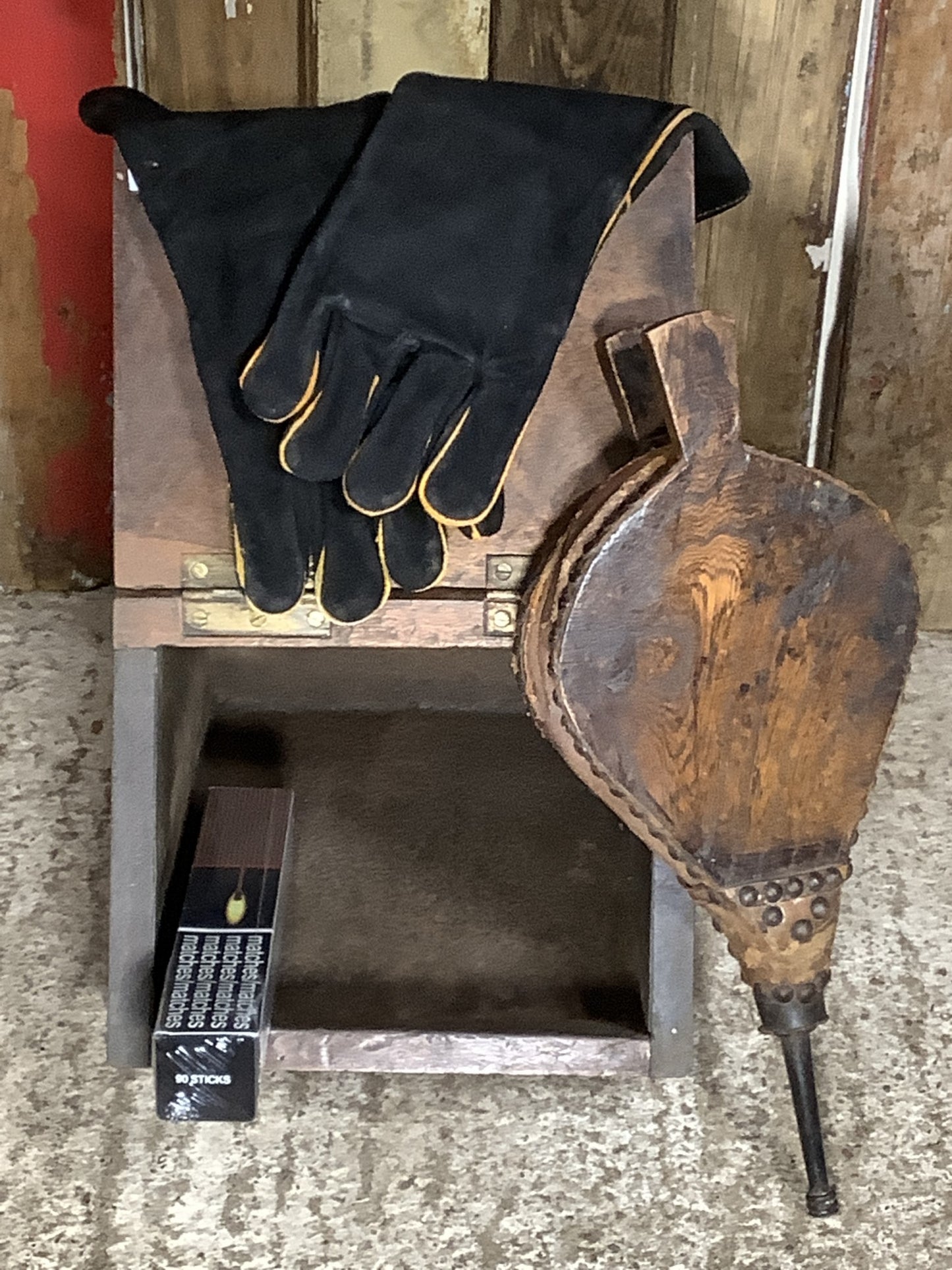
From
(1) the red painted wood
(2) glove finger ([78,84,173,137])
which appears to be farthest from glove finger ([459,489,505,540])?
(1) the red painted wood

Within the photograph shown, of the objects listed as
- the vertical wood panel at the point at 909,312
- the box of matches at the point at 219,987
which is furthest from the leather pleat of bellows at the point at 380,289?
the vertical wood panel at the point at 909,312

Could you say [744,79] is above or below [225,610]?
above

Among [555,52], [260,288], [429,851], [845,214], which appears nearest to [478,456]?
[260,288]

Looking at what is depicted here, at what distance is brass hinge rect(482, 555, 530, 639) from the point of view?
892 millimetres

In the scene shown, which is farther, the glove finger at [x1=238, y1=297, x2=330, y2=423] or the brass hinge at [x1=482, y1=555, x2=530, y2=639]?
the brass hinge at [x1=482, y1=555, x2=530, y2=639]

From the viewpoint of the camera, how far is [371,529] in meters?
0.84

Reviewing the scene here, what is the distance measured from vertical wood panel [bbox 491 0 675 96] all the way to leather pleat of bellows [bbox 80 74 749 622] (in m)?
0.48

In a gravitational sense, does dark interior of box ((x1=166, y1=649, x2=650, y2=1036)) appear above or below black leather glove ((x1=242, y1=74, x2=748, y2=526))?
below

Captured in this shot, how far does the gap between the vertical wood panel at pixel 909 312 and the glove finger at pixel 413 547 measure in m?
0.79

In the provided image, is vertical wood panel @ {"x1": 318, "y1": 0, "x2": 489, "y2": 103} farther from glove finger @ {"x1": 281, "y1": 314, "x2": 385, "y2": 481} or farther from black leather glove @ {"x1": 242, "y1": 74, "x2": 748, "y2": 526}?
glove finger @ {"x1": 281, "y1": 314, "x2": 385, "y2": 481}

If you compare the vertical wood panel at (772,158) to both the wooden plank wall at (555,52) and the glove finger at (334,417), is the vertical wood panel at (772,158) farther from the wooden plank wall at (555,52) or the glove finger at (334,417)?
the glove finger at (334,417)

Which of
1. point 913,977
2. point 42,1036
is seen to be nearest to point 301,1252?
point 42,1036

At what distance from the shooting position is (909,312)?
4.74 feet

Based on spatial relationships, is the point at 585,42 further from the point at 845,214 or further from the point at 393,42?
the point at 845,214
